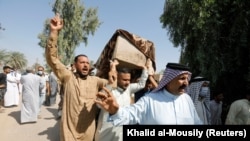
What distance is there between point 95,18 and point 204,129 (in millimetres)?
34942

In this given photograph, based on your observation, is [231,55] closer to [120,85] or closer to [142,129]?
[120,85]

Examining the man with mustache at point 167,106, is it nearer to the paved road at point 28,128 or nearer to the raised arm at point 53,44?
the raised arm at point 53,44

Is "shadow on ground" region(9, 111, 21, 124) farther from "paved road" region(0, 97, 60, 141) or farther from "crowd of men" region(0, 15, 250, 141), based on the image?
"crowd of men" region(0, 15, 250, 141)

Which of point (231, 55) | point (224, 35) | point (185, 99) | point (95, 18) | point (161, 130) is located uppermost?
point (95, 18)

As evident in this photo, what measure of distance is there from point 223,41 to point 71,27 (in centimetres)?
2613

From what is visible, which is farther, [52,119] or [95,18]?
[95,18]

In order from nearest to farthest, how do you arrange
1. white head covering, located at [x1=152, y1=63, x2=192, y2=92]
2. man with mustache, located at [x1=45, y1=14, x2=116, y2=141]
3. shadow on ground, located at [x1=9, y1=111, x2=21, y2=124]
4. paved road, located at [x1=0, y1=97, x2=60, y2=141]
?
white head covering, located at [x1=152, y1=63, x2=192, y2=92] < man with mustache, located at [x1=45, y1=14, x2=116, y2=141] < paved road, located at [x1=0, y1=97, x2=60, y2=141] < shadow on ground, located at [x1=9, y1=111, x2=21, y2=124]

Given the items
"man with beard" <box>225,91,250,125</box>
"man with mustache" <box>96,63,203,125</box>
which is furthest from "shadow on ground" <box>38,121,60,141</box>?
"man with mustache" <box>96,63,203,125</box>

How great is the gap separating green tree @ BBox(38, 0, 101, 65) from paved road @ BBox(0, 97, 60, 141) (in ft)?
84.1

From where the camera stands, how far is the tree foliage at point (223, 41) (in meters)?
11.1

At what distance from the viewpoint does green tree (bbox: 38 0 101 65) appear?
3538 centimetres

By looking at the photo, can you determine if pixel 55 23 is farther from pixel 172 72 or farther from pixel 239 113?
pixel 239 113

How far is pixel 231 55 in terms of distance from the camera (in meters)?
11.6

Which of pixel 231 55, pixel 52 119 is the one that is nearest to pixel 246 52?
pixel 231 55
